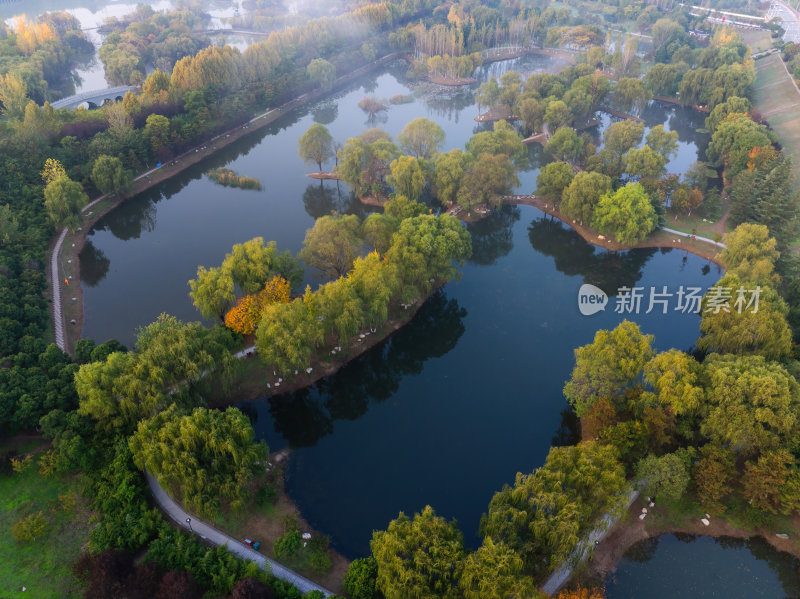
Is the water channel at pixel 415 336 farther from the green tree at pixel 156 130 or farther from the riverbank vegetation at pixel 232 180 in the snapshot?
the green tree at pixel 156 130

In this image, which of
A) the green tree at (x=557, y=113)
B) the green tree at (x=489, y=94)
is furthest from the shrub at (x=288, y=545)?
the green tree at (x=489, y=94)

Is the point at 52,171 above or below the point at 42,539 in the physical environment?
above

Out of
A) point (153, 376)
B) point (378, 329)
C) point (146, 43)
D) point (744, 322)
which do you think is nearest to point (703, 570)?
point (744, 322)

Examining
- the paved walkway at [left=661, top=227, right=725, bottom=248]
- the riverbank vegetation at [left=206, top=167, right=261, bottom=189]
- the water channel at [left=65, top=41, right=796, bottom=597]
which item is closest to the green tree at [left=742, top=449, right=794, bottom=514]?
the water channel at [left=65, top=41, right=796, bottom=597]

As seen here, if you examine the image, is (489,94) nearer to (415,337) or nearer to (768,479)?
(415,337)

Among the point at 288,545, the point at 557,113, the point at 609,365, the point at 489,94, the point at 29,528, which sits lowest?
the point at 288,545

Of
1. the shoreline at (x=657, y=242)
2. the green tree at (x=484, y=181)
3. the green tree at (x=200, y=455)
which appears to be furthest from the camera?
the green tree at (x=484, y=181)
